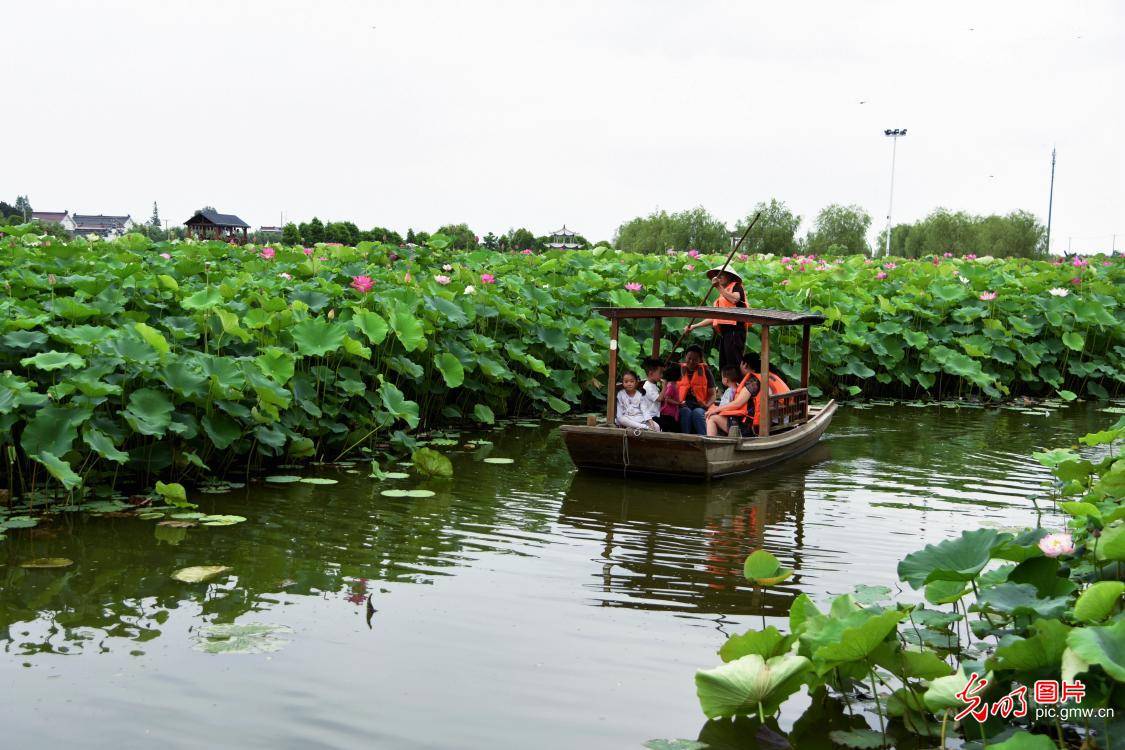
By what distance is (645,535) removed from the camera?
23.3 feet

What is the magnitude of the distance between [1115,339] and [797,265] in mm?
→ 5331

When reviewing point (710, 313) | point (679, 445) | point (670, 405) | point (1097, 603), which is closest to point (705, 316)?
point (710, 313)

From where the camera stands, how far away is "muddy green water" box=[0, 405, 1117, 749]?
4.01 m

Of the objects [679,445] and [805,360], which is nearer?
[679,445]

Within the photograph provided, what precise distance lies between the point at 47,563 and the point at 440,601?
2.17m

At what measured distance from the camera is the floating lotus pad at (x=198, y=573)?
5652 mm

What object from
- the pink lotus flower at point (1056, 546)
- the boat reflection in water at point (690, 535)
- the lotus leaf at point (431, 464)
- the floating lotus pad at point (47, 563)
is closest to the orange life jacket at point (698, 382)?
the boat reflection in water at point (690, 535)

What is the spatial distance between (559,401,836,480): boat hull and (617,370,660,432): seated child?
0.64 metres

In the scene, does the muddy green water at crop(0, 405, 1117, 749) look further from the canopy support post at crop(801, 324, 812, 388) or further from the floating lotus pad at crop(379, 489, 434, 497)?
the canopy support post at crop(801, 324, 812, 388)

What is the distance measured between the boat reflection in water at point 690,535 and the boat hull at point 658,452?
0.12 meters

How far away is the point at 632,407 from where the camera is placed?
9641 mm

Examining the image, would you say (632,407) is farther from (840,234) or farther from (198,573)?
(840,234)

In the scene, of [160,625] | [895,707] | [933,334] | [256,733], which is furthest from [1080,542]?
[933,334]
